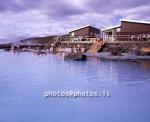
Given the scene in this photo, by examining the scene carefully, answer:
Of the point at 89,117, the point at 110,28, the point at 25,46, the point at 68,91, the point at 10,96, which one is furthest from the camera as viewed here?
the point at 25,46

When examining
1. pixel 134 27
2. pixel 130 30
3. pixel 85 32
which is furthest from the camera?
pixel 85 32

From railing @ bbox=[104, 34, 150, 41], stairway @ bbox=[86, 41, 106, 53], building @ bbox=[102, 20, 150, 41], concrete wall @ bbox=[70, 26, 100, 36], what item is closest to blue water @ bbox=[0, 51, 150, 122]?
stairway @ bbox=[86, 41, 106, 53]

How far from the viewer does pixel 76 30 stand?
39.2m

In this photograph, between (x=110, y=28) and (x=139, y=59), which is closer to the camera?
(x=139, y=59)

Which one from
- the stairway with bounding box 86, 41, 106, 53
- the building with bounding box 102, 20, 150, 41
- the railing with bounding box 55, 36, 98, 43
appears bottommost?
the stairway with bounding box 86, 41, 106, 53

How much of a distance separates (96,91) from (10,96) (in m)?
2.57

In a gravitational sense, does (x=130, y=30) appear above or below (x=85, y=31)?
below

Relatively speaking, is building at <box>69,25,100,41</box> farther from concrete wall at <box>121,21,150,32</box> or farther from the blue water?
the blue water

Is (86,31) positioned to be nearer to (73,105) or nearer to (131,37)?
(131,37)

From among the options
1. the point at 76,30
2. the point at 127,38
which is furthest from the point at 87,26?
the point at 127,38

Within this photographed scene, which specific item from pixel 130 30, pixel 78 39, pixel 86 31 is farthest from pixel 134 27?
pixel 86 31

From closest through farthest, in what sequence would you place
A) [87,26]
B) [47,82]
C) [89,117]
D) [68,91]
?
1. [89,117]
2. [68,91]
3. [47,82]
4. [87,26]

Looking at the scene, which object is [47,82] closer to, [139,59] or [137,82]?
[137,82]

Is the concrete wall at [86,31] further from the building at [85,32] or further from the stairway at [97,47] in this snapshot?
the stairway at [97,47]
